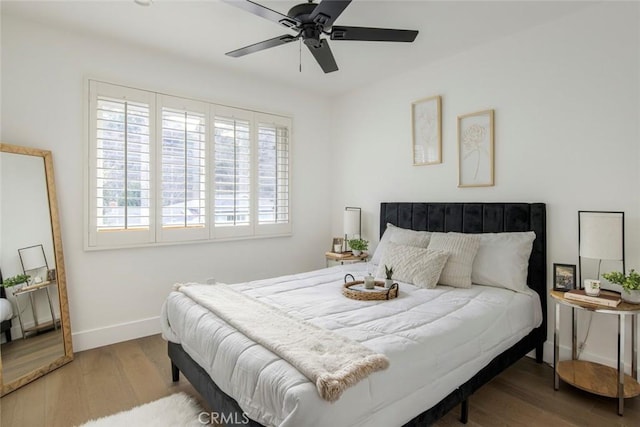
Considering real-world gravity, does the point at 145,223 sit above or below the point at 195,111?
below

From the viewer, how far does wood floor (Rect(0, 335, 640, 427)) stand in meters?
2.05

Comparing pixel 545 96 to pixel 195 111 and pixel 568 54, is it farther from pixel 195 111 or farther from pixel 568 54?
pixel 195 111

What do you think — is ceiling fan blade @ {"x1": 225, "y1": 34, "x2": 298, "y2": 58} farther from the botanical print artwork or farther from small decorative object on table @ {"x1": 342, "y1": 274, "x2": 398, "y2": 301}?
the botanical print artwork

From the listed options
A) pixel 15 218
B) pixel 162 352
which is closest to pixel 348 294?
pixel 162 352

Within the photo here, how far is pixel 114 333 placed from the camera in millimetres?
3168

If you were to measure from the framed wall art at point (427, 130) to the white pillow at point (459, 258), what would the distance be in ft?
3.30

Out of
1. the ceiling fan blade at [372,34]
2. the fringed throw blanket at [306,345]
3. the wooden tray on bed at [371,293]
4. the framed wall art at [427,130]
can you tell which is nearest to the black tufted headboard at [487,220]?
the framed wall art at [427,130]

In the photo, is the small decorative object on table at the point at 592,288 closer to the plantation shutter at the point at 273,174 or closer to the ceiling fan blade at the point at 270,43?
the ceiling fan blade at the point at 270,43

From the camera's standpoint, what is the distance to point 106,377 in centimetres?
255

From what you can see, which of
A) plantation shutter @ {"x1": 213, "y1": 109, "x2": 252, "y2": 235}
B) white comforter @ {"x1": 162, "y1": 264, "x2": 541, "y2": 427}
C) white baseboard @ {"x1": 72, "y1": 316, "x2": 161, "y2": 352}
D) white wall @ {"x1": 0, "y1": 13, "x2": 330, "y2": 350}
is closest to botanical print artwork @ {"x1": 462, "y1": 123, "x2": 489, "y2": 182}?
white comforter @ {"x1": 162, "y1": 264, "x2": 541, "y2": 427}

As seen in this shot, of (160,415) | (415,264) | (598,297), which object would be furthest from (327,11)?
(160,415)

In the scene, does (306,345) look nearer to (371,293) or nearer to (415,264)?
(371,293)

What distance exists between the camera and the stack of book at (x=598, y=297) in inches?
83.9

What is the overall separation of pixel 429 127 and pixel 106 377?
12.0ft
